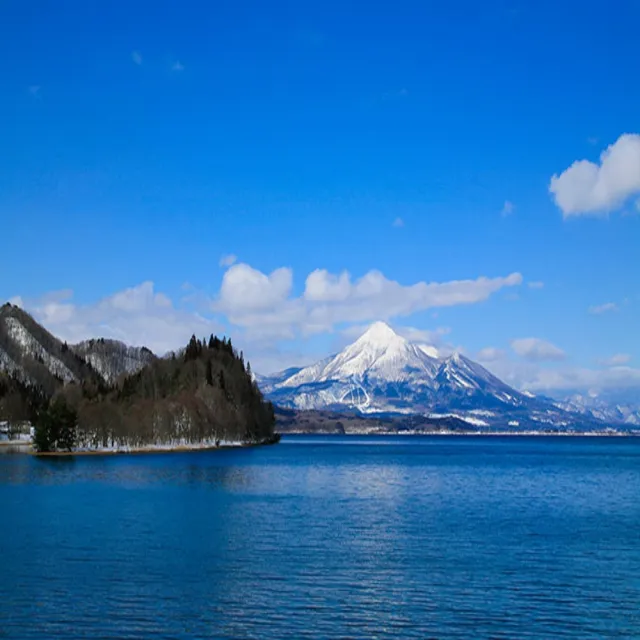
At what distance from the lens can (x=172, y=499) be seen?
9750 centimetres

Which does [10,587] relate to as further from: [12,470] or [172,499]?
[12,470]

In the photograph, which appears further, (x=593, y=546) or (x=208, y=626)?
(x=593, y=546)

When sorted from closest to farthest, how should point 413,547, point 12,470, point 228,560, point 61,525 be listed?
point 228,560, point 413,547, point 61,525, point 12,470

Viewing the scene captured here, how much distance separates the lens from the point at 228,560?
181ft

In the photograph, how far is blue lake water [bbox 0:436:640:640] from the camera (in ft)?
128

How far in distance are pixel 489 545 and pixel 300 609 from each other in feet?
82.3

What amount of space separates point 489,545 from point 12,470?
108813mm

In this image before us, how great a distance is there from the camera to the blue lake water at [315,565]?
128ft

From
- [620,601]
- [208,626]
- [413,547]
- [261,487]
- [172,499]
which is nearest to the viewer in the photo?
[208,626]

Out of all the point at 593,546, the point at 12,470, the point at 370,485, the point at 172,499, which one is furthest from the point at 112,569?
the point at 12,470

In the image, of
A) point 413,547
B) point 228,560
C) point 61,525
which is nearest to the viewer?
point 228,560

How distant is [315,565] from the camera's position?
53.3m

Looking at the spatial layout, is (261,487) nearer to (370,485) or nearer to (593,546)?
(370,485)

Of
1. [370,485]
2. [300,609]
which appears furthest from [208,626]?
[370,485]
